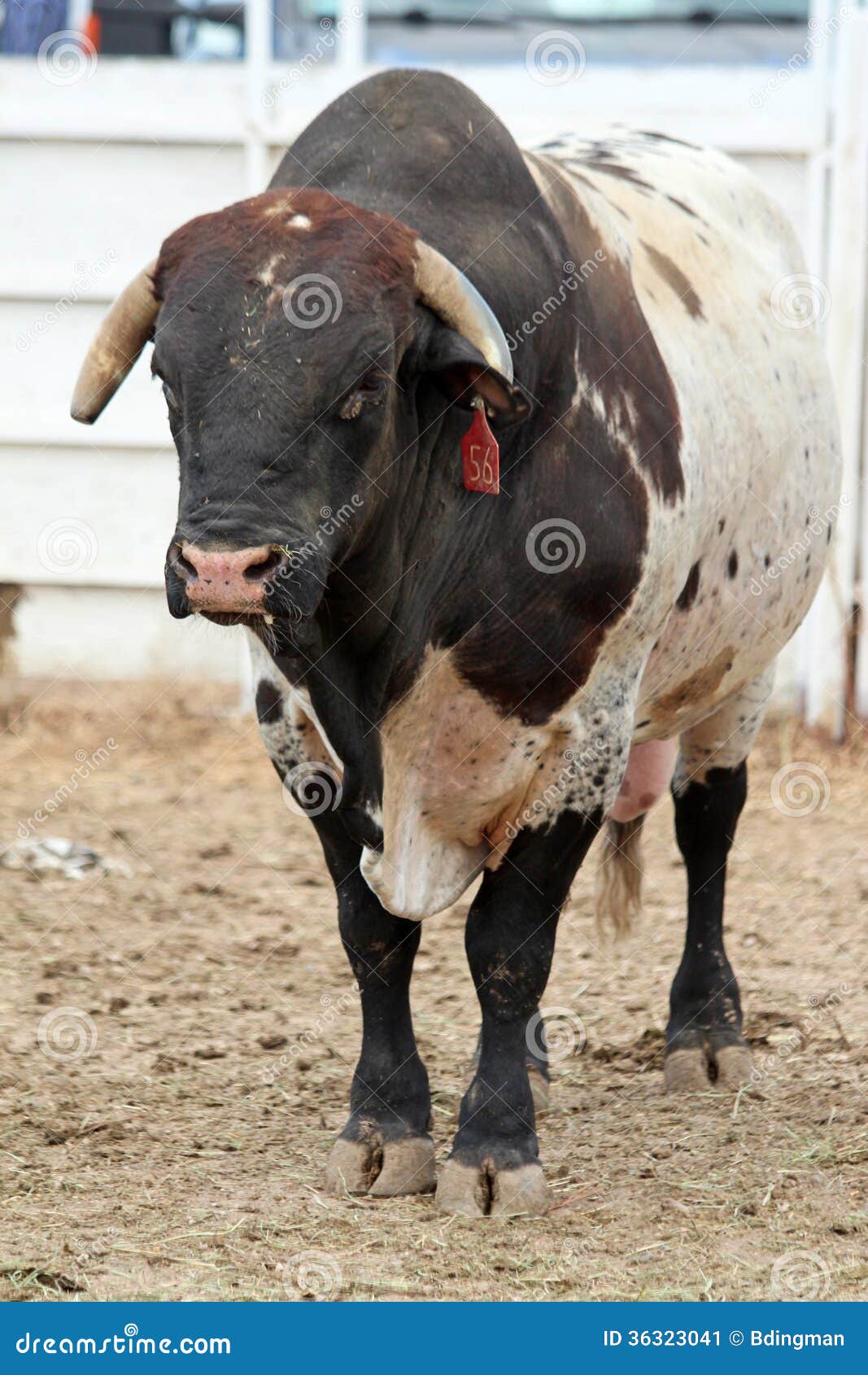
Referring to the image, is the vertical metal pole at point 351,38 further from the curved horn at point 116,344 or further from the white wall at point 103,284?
the curved horn at point 116,344

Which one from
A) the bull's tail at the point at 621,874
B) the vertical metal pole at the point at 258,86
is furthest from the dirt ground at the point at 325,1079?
the vertical metal pole at the point at 258,86

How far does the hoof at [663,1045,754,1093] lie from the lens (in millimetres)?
4391

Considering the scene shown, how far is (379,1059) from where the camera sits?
376 cm

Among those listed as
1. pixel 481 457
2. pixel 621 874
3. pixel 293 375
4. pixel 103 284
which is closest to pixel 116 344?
pixel 293 375

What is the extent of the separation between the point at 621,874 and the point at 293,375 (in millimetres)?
2173

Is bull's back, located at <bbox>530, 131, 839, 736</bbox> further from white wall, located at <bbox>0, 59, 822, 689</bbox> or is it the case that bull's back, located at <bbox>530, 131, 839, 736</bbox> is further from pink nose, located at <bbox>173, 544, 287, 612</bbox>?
white wall, located at <bbox>0, 59, 822, 689</bbox>

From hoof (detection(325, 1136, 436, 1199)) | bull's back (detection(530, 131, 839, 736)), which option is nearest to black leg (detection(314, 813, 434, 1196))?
hoof (detection(325, 1136, 436, 1199))

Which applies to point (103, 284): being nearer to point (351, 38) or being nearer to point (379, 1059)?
point (351, 38)

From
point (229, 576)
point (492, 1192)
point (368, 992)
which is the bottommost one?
point (492, 1192)

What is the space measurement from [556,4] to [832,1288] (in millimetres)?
7726

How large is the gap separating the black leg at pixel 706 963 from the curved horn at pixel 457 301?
1811 mm

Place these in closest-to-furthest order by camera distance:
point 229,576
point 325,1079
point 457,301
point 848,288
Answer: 1. point 229,576
2. point 457,301
3. point 325,1079
4. point 848,288

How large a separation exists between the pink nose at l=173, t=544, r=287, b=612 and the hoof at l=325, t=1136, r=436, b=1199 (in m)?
1.30

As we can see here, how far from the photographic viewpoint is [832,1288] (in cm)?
312
